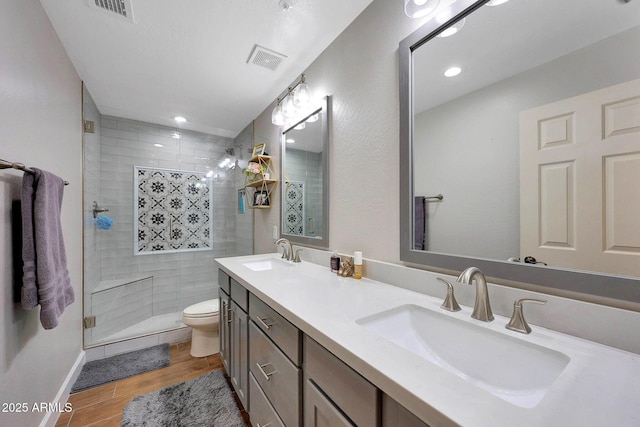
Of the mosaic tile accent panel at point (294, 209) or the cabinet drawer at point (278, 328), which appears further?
the mosaic tile accent panel at point (294, 209)

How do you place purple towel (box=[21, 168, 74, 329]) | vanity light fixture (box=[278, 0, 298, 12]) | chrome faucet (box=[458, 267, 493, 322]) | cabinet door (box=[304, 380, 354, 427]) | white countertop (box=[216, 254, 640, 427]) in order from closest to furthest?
white countertop (box=[216, 254, 640, 427]), cabinet door (box=[304, 380, 354, 427]), chrome faucet (box=[458, 267, 493, 322]), purple towel (box=[21, 168, 74, 329]), vanity light fixture (box=[278, 0, 298, 12])

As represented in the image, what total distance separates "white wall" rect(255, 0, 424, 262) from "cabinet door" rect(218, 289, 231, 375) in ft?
2.75

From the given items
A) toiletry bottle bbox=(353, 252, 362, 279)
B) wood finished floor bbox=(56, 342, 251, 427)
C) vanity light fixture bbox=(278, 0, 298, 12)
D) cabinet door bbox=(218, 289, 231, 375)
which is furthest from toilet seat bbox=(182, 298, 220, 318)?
vanity light fixture bbox=(278, 0, 298, 12)

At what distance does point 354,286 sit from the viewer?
114 centimetres

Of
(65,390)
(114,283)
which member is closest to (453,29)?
(65,390)

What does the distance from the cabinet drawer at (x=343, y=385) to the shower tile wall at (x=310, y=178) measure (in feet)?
3.27

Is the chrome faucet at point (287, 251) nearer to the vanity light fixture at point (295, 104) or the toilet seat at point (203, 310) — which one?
the toilet seat at point (203, 310)

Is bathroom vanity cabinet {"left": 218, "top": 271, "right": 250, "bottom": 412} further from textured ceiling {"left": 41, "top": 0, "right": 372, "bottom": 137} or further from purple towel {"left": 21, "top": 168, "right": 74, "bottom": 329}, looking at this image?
textured ceiling {"left": 41, "top": 0, "right": 372, "bottom": 137}

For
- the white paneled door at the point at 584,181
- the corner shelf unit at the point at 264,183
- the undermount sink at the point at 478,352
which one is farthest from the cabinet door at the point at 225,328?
the white paneled door at the point at 584,181

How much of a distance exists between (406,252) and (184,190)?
9.20 feet

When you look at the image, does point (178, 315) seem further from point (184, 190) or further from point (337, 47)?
point (337, 47)

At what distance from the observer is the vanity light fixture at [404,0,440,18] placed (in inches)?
36.4

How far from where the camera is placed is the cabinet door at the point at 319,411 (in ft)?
2.13

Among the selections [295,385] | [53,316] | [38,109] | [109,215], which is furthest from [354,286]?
[109,215]
